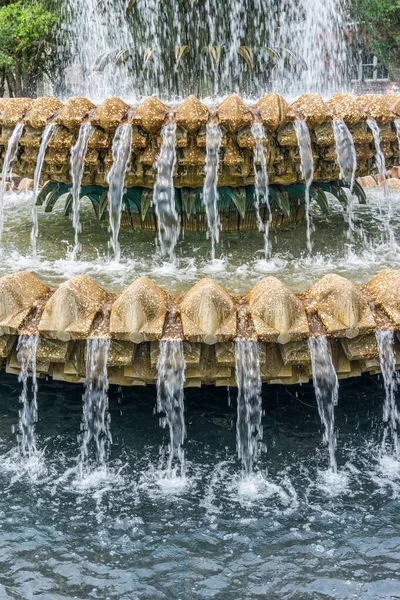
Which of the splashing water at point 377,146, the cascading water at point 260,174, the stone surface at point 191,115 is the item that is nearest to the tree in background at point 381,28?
the splashing water at point 377,146

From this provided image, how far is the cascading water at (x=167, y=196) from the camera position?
594 centimetres

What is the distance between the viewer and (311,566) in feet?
14.2

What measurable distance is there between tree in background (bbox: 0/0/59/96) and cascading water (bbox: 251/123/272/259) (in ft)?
60.4

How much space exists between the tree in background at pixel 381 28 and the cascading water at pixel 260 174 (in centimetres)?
2004

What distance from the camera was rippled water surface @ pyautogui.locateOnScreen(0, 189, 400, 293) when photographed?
6215mm

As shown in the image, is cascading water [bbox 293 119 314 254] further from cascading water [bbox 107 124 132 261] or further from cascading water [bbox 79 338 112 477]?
cascading water [bbox 79 338 112 477]

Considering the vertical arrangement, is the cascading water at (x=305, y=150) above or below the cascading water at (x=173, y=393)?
above

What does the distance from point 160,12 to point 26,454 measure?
4.64 m

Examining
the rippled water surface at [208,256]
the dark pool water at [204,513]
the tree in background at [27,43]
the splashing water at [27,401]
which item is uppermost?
the tree in background at [27,43]

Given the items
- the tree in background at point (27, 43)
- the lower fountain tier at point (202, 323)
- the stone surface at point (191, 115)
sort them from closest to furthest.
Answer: the lower fountain tier at point (202, 323) < the stone surface at point (191, 115) < the tree in background at point (27, 43)

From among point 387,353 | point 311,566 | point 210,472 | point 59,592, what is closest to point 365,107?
point 387,353

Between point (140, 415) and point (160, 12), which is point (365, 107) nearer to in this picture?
point (160, 12)

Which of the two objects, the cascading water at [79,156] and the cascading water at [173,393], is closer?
the cascading water at [173,393]

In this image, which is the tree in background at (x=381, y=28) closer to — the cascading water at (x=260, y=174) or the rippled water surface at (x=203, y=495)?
the cascading water at (x=260, y=174)
